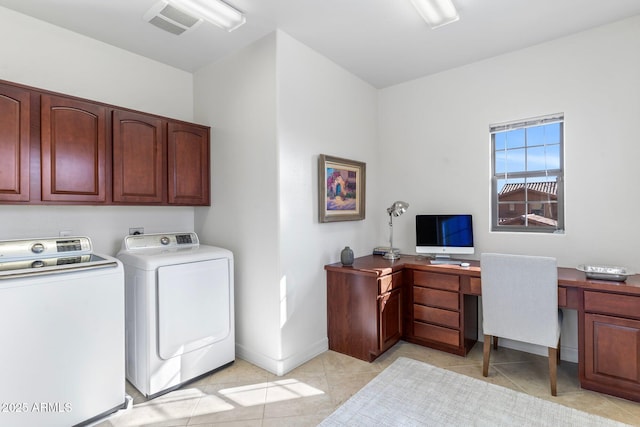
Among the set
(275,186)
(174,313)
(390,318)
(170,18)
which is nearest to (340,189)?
(275,186)

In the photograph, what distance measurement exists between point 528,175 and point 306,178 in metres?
2.14

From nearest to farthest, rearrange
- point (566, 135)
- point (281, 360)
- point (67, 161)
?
point (67, 161), point (281, 360), point (566, 135)

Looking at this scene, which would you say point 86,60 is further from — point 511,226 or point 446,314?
point 511,226

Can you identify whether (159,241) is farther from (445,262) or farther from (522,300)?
(522,300)

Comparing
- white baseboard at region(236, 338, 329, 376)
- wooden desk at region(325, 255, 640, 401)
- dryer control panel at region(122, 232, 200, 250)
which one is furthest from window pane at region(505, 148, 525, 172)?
dryer control panel at region(122, 232, 200, 250)

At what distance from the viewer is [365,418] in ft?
6.69

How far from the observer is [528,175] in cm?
308

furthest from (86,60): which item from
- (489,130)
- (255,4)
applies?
(489,130)

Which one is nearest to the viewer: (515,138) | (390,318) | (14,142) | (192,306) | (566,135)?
(14,142)

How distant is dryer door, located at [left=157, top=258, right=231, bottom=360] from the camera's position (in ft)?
7.65

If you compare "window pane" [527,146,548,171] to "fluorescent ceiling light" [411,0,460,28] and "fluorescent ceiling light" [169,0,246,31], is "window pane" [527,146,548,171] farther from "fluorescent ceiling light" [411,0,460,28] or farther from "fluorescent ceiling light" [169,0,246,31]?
"fluorescent ceiling light" [169,0,246,31]

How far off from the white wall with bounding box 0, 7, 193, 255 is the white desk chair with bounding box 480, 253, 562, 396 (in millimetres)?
2953

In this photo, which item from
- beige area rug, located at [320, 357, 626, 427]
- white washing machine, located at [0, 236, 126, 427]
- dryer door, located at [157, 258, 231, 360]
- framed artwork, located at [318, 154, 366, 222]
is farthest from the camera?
framed artwork, located at [318, 154, 366, 222]

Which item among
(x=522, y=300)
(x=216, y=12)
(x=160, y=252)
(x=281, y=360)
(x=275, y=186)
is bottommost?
(x=281, y=360)
